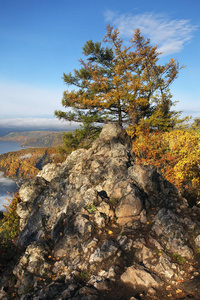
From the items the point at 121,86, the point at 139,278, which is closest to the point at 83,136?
the point at 121,86

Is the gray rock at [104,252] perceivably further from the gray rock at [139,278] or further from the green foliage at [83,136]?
the green foliage at [83,136]

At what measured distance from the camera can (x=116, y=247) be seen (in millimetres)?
6949

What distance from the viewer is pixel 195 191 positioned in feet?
54.2

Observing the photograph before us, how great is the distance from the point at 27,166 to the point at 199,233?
20280cm

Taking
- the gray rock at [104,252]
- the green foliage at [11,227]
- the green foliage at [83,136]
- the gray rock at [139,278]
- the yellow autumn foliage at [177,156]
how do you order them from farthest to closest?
the green foliage at [83,136] < the green foliage at [11,227] < the yellow autumn foliage at [177,156] < the gray rock at [104,252] < the gray rock at [139,278]

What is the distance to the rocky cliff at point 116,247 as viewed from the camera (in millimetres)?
5656

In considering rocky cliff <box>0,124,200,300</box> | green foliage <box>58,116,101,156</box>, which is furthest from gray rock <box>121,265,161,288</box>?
green foliage <box>58,116,101,156</box>

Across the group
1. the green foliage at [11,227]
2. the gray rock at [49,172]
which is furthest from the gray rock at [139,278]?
the gray rock at [49,172]

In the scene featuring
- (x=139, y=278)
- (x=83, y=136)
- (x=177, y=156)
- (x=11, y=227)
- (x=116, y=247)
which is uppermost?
(x=83, y=136)

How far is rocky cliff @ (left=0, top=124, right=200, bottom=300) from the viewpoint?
5.66 metres

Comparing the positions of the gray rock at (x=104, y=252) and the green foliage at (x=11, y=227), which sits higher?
the gray rock at (x=104, y=252)

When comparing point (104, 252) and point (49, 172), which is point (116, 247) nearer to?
point (104, 252)

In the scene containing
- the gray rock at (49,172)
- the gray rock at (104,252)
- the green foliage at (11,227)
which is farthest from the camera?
the gray rock at (49,172)

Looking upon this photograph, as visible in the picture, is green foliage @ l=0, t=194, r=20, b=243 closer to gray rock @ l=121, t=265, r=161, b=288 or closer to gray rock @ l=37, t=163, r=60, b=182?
gray rock @ l=37, t=163, r=60, b=182
